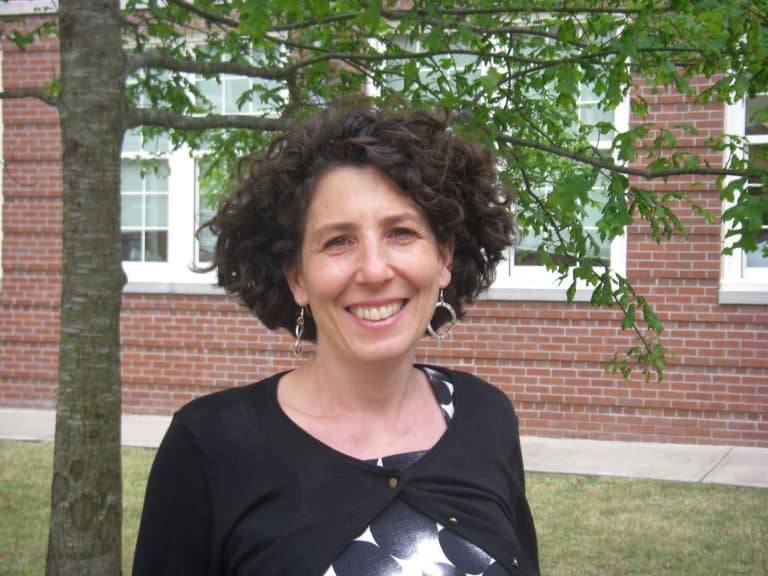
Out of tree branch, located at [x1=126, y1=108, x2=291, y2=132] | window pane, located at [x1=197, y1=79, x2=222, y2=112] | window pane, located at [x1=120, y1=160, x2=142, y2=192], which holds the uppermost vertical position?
window pane, located at [x1=197, y1=79, x2=222, y2=112]

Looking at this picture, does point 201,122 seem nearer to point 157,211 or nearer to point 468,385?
point 468,385

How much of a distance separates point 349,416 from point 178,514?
1.31ft

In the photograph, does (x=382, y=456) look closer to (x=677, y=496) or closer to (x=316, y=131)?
(x=316, y=131)

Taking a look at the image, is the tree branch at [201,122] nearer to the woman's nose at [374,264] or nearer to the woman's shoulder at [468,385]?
the woman's shoulder at [468,385]

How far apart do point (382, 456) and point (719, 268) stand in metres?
7.24

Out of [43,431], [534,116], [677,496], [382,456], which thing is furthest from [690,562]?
[43,431]

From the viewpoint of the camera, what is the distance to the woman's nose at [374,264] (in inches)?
80.4

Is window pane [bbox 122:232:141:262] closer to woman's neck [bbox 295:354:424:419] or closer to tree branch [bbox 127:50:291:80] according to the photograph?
tree branch [bbox 127:50:291:80]

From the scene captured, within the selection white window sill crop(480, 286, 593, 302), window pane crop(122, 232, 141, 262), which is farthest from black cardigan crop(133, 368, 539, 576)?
window pane crop(122, 232, 141, 262)

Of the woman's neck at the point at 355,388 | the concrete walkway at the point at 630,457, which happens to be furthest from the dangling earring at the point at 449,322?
the concrete walkway at the point at 630,457

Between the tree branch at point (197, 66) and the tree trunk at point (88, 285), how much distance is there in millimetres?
511

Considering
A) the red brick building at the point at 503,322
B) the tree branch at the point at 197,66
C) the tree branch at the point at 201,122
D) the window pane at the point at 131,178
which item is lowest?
the red brick building at the point at 503,322

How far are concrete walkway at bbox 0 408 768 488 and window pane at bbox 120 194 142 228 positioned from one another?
213 centimetres

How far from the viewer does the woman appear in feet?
6.53
